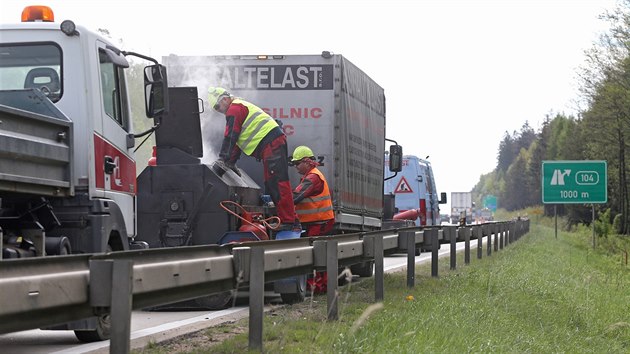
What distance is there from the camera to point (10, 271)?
4422 millimetres

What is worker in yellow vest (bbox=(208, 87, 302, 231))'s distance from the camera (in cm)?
1371

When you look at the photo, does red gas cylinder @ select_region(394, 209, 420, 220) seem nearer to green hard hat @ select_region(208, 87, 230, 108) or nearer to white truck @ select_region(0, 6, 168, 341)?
green hard hat @ select_region(208, 87, 230, 108)

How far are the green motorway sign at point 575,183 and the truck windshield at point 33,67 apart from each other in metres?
25.8

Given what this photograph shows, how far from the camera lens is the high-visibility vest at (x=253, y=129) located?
539 inches

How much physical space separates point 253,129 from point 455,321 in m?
5.09

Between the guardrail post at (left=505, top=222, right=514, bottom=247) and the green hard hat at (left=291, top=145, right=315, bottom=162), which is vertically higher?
the green hard hat at (left=291, top=145, right=315, bottom=162)

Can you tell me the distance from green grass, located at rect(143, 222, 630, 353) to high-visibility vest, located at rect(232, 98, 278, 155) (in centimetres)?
211

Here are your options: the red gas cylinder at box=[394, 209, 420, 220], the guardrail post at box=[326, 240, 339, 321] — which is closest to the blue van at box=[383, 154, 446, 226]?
the red gas cylinder at box=[394, 209, 420, 220]

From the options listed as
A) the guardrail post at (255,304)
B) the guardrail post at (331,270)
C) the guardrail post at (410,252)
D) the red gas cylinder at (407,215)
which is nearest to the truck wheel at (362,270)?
the guardrail post at (410,252)

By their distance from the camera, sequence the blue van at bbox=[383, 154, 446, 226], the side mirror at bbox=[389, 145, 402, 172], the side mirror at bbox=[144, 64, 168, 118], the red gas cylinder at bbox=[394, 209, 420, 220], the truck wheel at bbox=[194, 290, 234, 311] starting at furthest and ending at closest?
the blue van at bbox=[383, 154, 446, 226], the red gas cylinder at bbox=[394, 209, 420, 220], the side mirror at bbox=[389, 145, 402, 172], the truck wheel at bbox=[194, 290, 234, 311], the side mirror at bbox=[144, 64, 168, 118]

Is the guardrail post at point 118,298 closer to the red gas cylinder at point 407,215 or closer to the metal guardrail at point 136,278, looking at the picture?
the metal guardrail at point 136,278

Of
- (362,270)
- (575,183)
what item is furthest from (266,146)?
(575,183)

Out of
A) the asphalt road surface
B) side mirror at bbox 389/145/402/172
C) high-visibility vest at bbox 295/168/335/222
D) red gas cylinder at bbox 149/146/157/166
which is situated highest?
side mirror at bbox 389/145/402/172

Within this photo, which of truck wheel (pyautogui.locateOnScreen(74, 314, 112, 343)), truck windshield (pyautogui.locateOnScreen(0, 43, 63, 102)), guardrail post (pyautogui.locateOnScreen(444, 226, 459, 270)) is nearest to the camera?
truck windshield (pyautogui.locateOnScreen(0, 43, 63, 102))
